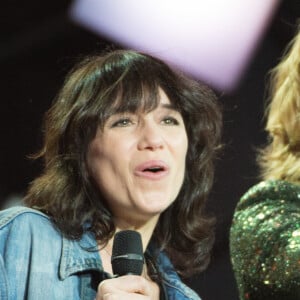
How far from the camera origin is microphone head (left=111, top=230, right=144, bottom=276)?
1.28 metres

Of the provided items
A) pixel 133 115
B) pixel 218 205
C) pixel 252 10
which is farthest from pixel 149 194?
pixel 252 10

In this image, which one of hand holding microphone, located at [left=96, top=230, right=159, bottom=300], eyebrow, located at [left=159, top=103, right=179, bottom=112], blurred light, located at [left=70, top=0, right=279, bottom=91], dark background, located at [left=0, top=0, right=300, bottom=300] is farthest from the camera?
blurred light, located at [left=70, top=0, right=279, bottom=91]

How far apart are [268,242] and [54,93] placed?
121 centimetres

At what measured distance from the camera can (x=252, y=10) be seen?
2.41 m

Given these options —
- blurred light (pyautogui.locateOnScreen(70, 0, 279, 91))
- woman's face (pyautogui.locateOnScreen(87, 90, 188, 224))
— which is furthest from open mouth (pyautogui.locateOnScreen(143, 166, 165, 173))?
blurred light (pyautogui.locateOnScreen(70, 0, 279, 91))

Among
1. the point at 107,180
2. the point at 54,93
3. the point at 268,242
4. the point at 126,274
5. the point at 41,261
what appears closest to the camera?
Result: the point at 268,242

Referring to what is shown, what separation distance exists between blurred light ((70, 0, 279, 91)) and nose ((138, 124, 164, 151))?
753 mm

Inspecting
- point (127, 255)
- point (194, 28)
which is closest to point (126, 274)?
point (127, 255)

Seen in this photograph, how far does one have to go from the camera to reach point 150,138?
5.15 feet

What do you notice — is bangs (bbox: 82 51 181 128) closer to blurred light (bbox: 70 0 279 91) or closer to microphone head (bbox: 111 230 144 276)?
microphone head (bbox: 111 230 144 276)

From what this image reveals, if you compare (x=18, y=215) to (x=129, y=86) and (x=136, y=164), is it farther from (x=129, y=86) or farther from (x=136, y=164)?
(x=129, y=86)

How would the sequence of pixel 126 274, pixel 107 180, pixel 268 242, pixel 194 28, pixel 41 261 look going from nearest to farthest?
1. pixel 268 242
2. pixel 126 274
3. pixel 41 261
4. pixel 107 180
5. pixel 194 28

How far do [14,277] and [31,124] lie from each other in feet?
2.81

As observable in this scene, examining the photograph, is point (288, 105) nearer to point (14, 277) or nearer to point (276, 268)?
point (276, 268)
